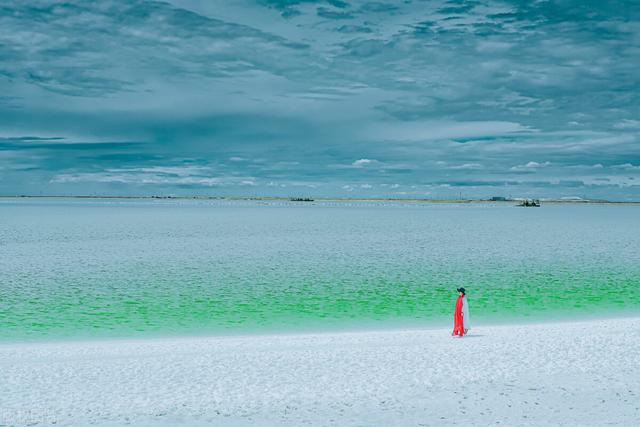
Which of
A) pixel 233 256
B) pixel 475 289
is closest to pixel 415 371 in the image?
pixel 475 289

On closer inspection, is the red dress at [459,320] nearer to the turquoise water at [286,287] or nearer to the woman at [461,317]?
the woman at [461,317]

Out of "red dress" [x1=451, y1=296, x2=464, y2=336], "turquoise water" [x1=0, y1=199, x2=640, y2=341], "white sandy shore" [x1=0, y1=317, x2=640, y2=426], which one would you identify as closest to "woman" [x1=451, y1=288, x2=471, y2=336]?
"red dress" [x1=451, y1=296, x2=464, y2=336]

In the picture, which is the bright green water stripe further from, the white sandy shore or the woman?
the woman

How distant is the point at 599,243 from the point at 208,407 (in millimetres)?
70696

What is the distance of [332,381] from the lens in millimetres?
15562

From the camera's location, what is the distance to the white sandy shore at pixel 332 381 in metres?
13.0

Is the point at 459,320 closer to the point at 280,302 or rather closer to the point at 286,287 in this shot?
the point at 280,302

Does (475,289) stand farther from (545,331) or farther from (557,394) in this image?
(557,394)

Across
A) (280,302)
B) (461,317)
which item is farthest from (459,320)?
(280,302)

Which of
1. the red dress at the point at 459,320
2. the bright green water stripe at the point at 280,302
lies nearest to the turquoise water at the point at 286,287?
the bright green water stripe at the point at 280,302

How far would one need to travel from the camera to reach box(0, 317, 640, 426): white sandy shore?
12969 mm

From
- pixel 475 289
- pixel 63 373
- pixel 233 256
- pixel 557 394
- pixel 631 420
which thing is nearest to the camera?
pixel 631 420

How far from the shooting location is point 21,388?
48.8 ft

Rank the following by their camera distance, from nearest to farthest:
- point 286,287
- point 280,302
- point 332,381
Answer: point 332,381, point 280,302, point 286,287
